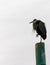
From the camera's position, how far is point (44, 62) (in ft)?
14.4

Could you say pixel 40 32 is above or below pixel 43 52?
above

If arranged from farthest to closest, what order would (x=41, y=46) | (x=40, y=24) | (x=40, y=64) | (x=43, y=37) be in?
(x=40, y=24), (x=43, y=37), (x=41, y=46), (x=40, y=64)

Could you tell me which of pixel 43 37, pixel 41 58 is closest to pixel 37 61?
pixel 41 58

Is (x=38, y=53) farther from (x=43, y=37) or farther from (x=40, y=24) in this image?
(x=40, y=24)

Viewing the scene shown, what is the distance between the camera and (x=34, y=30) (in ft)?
25.4

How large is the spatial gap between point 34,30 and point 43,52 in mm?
3241

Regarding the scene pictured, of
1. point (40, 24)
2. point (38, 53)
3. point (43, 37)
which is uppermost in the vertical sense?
point (40, 24)

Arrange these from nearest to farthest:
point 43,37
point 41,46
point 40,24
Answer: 1. point 41,46
2. point 43,37
3. point 40,24

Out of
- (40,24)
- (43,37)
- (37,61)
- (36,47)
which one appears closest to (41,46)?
(36,47)

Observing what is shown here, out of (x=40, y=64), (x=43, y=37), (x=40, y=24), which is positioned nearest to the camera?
(x=40, y=64)

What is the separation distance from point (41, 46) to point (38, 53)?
0.24 metres

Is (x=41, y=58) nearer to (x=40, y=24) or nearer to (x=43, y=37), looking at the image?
(x=43, y=37)

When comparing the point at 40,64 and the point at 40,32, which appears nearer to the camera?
the point at 40,64

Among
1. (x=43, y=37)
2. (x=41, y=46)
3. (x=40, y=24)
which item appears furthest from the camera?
(x=40, y=24)
